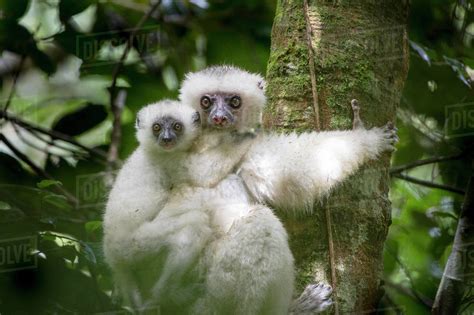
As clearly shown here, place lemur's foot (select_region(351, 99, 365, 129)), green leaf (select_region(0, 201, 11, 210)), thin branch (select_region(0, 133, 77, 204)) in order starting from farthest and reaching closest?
thin branch (select_region(0, 133, 77, 204))
green leaf (select_region(0, 201, 11, 210))
lemur's foot (select_region(351, 99, 365, 129))

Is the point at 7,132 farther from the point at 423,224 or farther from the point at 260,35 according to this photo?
the point at 423,224

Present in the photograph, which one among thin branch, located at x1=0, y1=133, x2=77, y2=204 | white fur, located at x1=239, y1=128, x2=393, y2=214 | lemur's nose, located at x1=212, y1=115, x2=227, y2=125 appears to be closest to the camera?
white fur, located at x1=239, y1=128, x2=393, y2=214

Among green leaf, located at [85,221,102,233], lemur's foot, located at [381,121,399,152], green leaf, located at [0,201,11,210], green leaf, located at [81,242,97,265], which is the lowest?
green leaf, located at [81,242,97,265]

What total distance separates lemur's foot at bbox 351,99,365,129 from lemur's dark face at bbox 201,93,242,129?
1.13 m

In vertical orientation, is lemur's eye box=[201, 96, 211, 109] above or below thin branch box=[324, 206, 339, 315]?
above

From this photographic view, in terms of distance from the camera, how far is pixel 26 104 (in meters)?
9.07

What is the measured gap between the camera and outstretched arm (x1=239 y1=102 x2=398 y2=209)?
5215mm

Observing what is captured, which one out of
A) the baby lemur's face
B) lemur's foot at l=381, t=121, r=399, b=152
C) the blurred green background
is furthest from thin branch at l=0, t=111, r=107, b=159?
lemur's foot at l=381, t=121, r=399, b=152

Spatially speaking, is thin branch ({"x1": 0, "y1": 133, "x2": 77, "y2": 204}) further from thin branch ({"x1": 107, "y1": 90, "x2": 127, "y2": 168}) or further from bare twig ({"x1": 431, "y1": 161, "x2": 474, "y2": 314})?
bare twig ({"x1": 431, "y1": 161, "x2": 474, "y2": 314})

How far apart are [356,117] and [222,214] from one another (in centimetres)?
130

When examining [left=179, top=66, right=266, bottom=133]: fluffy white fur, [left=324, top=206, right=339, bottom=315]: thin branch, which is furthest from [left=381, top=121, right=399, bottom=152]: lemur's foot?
[left=179, top=66, right=266, bottom=133]: fluffy white fur

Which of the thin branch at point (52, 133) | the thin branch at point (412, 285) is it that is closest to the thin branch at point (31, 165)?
the thin branch at point (52, 133)

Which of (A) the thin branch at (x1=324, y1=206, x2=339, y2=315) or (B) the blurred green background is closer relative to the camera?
(A) the thin branch at (x1=324, y1=206, x2=339, y2=315)

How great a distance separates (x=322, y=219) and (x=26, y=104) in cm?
539
